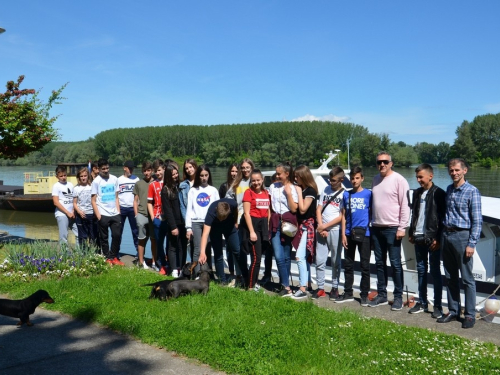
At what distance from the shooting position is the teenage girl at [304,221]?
6.64m

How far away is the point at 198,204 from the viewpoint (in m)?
7.23

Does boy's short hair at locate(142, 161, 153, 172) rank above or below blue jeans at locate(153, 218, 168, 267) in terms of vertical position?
above

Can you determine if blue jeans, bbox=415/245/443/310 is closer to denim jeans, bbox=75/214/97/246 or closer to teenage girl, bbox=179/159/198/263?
teenage girl, bbox=179/159/198/263

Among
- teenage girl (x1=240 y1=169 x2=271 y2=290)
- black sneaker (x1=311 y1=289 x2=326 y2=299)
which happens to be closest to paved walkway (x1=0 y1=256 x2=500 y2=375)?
black sneaker (x1=311 y1=289 x2=326 y2=299)

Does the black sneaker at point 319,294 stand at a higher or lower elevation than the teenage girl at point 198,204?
lower

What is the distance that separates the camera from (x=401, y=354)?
14.0 feet

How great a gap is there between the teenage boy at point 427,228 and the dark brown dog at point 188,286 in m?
2.76

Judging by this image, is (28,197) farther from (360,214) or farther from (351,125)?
(351,125)

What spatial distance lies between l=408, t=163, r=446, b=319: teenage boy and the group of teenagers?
1 cm

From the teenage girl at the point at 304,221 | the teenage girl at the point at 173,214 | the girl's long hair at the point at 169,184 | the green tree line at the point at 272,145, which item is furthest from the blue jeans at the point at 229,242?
the green tree line at the point at 272,145

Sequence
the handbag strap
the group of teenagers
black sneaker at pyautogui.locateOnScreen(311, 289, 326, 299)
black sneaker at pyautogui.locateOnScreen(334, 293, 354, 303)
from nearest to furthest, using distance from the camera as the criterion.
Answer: the group of teenagers → black sneaker at pyautogui.locateOnScreen(334, 293, 354, 303) → the handbag strap → black sneaker at pyautogui.locateOnScreen(311, 289, 326, 299)

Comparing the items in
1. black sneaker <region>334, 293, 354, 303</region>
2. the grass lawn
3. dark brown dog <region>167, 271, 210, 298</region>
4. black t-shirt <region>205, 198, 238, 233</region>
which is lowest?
black sneaker <region>334, 293, 354, 303</region>

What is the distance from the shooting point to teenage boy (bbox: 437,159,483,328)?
17.4 ft

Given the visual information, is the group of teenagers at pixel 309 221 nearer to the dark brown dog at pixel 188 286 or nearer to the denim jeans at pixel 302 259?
the denim jeans at pixel 302 259
